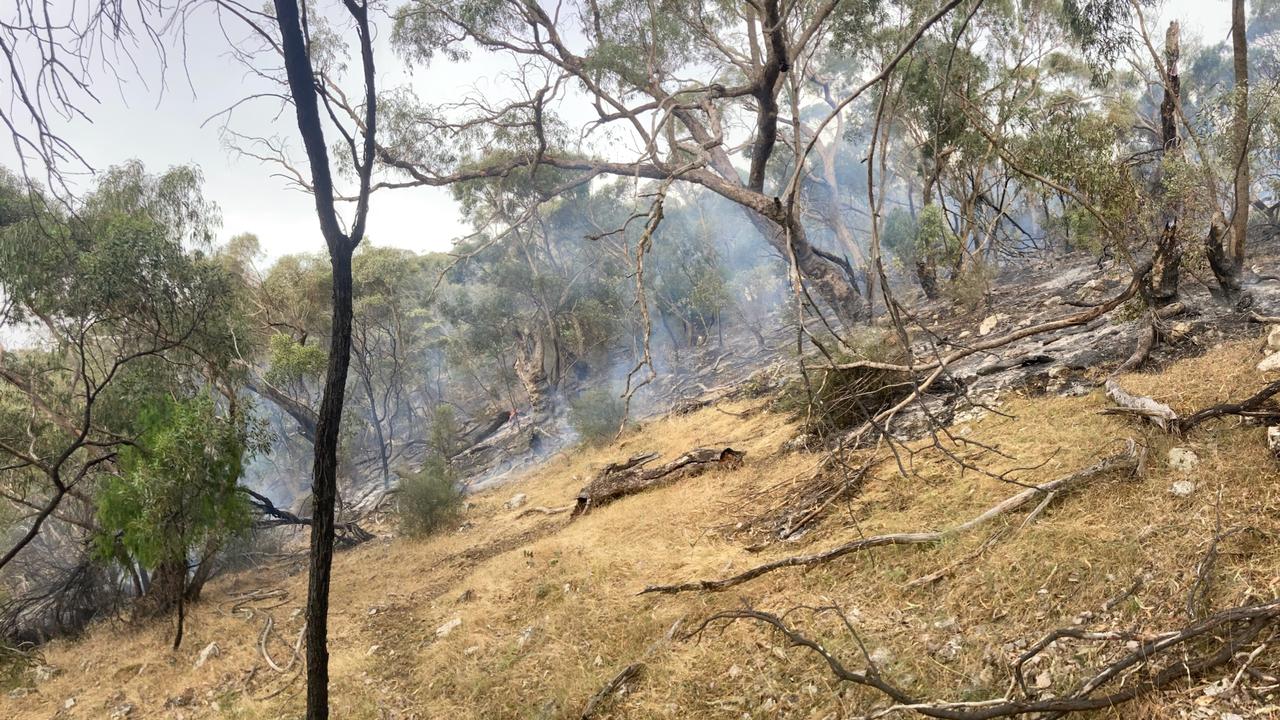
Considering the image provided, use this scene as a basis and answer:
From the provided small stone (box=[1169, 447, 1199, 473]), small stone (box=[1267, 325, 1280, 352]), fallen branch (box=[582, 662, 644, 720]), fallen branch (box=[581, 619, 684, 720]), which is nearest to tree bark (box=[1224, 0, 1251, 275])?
small stone (box=[1267, 325, 1280, 352])

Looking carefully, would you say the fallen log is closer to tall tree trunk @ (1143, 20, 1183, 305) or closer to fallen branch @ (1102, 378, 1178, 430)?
fallen branch @ (1102, 378, 1178, 430)

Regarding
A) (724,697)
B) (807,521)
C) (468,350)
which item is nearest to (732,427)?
(807,521)

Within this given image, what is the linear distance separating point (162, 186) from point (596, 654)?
12.8 metres

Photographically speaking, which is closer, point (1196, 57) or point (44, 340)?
point (44, 340)

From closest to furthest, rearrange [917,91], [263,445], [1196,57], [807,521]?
[807,521] < [263,445] < [917,91] < [1196,57]

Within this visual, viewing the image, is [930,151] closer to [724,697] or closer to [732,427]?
[732,427]

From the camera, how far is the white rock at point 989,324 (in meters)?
9.62

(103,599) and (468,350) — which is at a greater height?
(468,350)

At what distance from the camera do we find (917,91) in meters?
13.5

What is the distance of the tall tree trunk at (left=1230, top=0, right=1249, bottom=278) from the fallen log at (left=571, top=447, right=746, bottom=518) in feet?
18.9

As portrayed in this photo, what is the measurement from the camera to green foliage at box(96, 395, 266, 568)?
7207 millimetres

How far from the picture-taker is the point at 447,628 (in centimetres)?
585

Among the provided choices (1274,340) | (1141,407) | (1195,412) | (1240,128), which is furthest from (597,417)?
(1195,412)

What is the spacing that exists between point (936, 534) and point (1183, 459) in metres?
1.29
